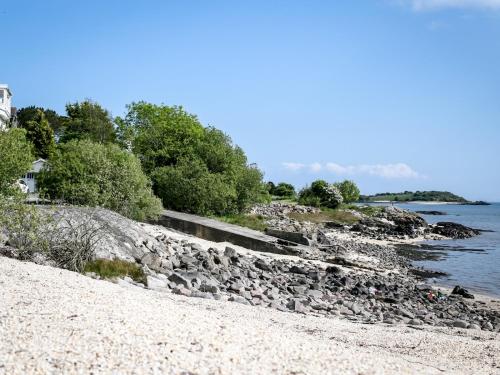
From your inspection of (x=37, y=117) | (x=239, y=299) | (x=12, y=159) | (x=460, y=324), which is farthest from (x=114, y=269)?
(x=37, y=117)

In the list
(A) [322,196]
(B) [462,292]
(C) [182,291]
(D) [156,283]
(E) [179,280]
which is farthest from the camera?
(A) [322,196]

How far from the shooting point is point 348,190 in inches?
3883

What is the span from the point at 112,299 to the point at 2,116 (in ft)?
133

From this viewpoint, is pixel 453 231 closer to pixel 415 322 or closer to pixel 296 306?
pixel 415 322

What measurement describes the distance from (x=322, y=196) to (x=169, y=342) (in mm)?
73165

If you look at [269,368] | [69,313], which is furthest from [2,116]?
[269,368]

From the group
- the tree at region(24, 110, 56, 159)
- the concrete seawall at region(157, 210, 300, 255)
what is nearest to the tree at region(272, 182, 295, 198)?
the tree at region(24, 110, 56, 159)

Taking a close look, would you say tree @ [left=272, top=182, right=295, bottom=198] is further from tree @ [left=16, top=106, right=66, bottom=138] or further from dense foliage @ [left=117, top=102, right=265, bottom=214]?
dense foliage @ [left=117, top=102, right=265, bottom=214]

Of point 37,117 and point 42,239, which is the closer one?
point 42,239

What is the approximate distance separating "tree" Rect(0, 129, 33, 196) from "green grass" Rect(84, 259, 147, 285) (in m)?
→ 8.58

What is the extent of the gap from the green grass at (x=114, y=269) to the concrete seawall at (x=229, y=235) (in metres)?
12.5

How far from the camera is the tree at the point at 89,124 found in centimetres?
6815

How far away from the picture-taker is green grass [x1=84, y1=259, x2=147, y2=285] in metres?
13.7

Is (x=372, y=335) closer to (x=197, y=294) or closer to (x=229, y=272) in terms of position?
(x=197, y=294)
